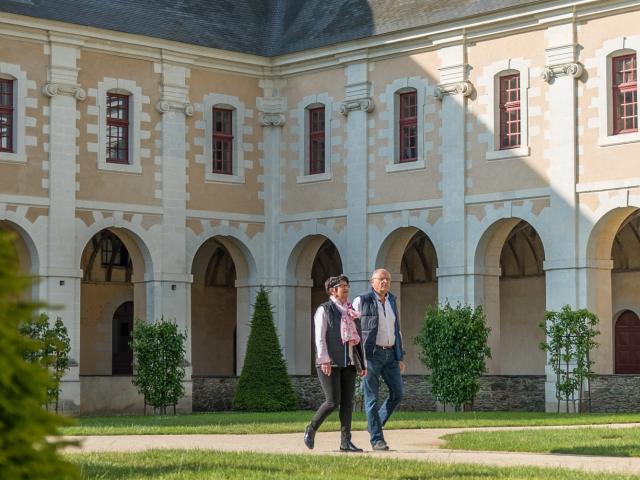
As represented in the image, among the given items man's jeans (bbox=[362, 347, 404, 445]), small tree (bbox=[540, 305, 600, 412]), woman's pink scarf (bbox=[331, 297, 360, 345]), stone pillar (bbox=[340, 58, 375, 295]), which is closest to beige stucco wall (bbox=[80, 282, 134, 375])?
stone pillar (bbox=[340, 58, 375, 295])

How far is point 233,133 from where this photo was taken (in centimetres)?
3084

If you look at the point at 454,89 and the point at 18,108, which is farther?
the point at 454,89

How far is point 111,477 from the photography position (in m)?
9.95

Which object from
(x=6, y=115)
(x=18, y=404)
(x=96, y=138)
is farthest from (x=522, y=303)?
(x=18, y=404)

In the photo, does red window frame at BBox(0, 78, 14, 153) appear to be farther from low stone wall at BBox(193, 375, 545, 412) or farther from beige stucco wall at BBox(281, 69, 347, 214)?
beige stucco wall at BBox(281, 69, 347, 214)

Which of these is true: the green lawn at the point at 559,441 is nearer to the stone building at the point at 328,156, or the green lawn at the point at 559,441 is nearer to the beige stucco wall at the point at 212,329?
the stone building at the point at 328,156

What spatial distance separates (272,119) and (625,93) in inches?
343

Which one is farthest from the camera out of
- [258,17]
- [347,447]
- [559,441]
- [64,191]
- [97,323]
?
[97,323]

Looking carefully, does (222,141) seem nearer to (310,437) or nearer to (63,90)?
(63,90)

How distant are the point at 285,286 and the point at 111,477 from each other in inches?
829

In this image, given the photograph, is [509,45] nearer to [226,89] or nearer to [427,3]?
[427,3]

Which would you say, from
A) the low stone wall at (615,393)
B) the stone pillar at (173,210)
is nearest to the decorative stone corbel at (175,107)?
the stone pillar at (173,210)

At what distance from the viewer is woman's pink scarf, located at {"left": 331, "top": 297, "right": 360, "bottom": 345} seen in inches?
515

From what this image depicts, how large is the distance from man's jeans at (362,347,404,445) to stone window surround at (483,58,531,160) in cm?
1380
